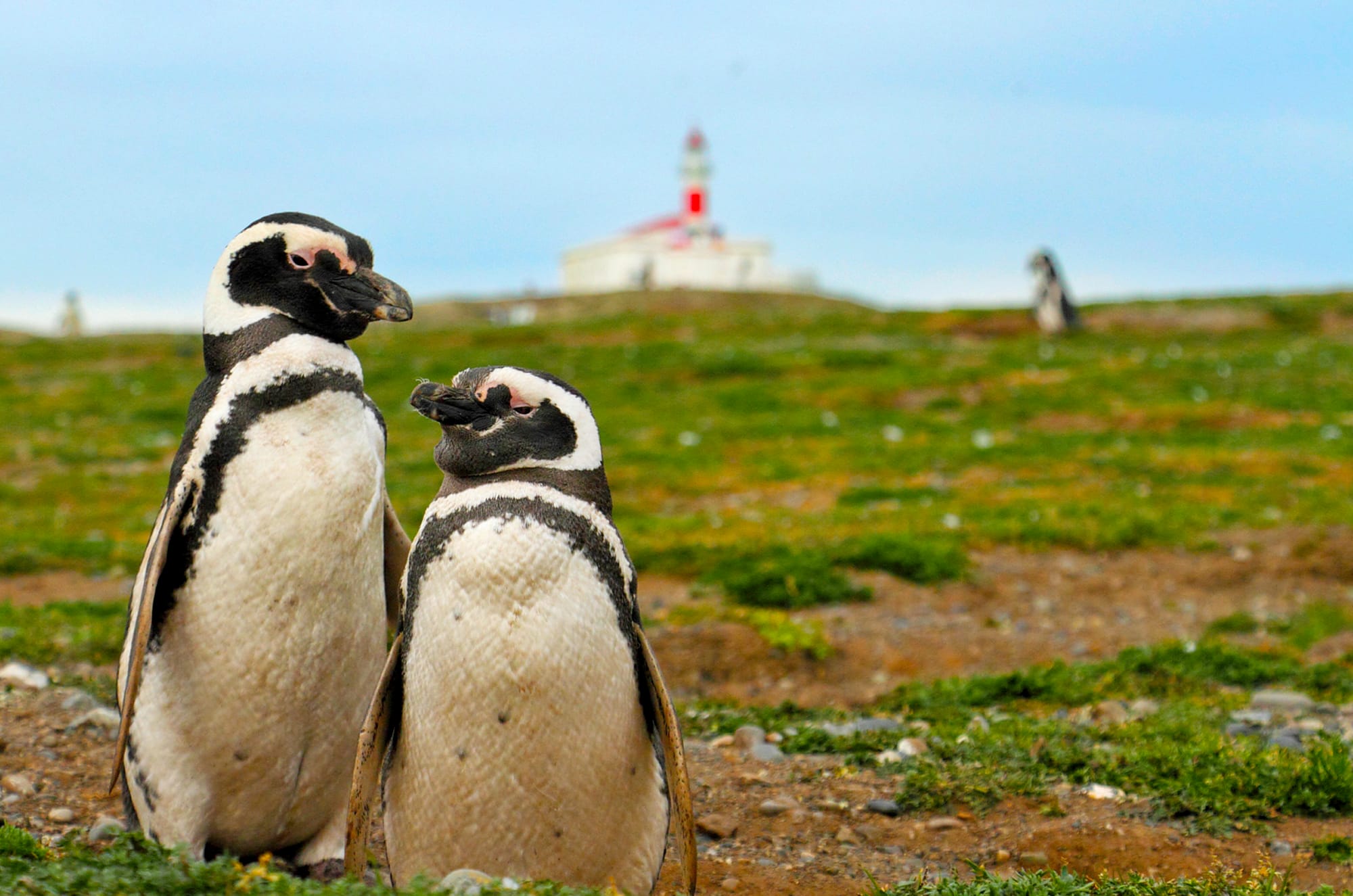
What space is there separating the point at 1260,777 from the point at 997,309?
89.4 ft

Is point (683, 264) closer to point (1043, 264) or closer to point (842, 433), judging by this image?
point (1043, 264)

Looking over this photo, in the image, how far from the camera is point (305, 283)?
448 centimetres

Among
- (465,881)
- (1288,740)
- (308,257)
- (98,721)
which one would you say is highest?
(308,257)

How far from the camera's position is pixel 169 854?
3.49 m

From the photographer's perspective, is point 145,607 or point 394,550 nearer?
point 145,607

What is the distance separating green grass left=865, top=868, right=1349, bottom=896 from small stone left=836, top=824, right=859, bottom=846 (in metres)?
0.68

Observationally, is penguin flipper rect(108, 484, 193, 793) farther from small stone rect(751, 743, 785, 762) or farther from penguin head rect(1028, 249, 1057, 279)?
penguin head rect(1028, 249, 1057, 279)

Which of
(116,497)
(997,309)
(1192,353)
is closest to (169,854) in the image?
(116,497)

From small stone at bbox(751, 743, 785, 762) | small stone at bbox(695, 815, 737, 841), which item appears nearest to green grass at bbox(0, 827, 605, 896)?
small stone at bbox(695, 815, 737, 841)

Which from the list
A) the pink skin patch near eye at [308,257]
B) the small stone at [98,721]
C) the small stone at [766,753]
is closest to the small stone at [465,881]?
the pink skin patch near eye at [308,257]

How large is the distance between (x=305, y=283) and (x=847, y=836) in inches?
110

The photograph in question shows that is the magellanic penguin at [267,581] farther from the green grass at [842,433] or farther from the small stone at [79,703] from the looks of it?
the green grass at [842,433]

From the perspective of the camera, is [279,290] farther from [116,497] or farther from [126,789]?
[116,497]

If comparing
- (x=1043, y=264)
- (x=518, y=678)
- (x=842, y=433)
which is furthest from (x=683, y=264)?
(x=518, y=678)
